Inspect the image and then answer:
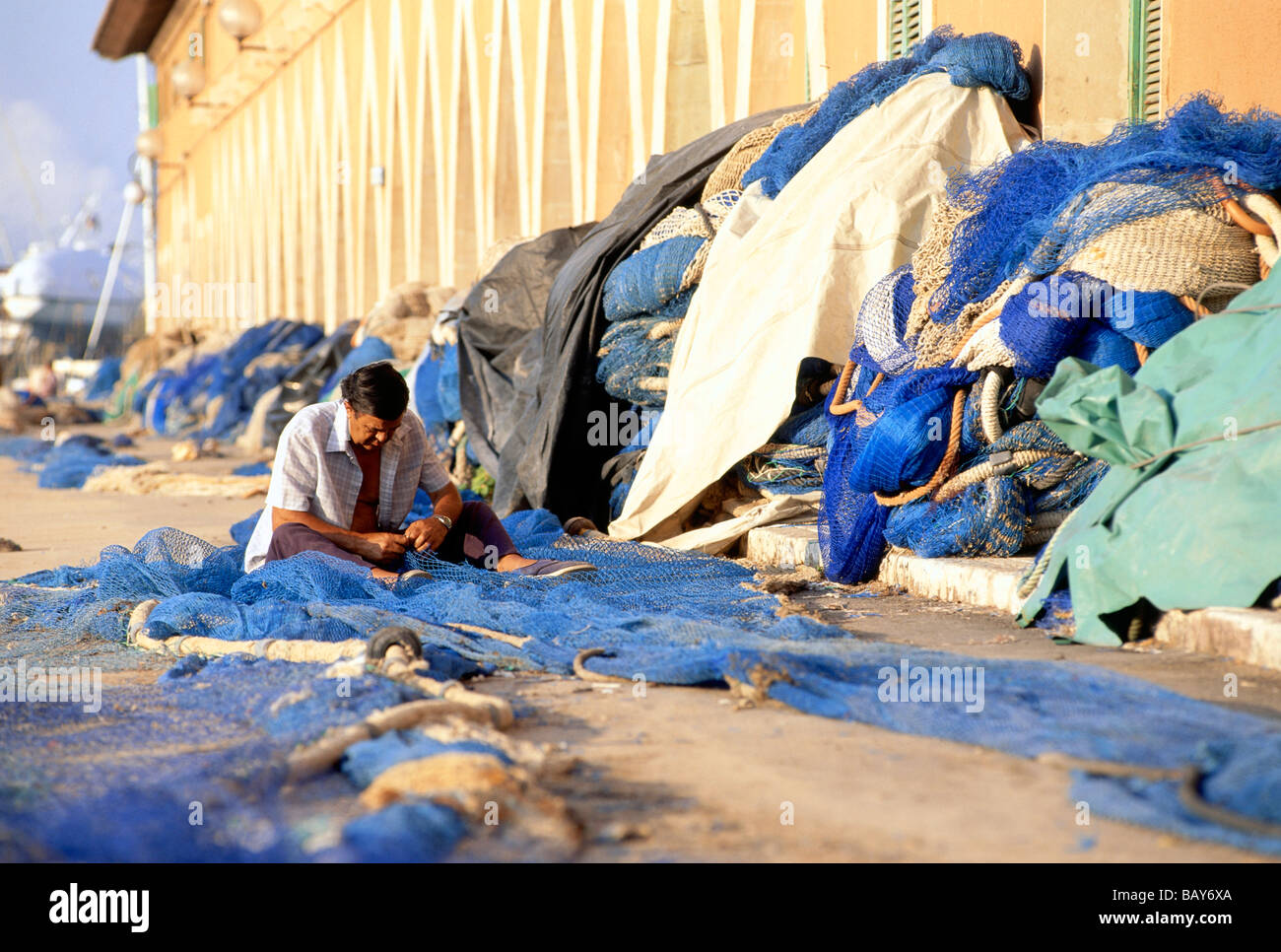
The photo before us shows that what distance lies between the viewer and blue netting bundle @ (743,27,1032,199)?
20.4 ft

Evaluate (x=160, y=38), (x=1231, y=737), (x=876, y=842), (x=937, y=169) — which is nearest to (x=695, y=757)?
(x=876, y=842)

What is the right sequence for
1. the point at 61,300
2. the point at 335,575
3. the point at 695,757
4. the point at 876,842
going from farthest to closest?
the point at 61,300, the point at 335,575, the point at 695,757, the point at 876,842

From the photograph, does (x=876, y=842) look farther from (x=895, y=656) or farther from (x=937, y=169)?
(x=937, y=169)

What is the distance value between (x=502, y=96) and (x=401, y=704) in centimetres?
1180

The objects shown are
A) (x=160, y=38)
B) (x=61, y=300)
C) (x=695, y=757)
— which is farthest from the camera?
(x=61, y=300)

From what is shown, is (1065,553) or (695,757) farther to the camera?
(1065,553)

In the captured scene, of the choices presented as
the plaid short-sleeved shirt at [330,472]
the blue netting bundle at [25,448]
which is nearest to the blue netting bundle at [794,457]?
the plaid short-sleeved shirt at [330,472]

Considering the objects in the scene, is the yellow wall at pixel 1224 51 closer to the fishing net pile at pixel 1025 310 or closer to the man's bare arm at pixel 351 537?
the fishing net pile at pixel 1025 310

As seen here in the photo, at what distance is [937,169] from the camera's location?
5.99 m

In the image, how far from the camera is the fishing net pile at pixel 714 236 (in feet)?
20.0

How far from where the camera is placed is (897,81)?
6406 mm

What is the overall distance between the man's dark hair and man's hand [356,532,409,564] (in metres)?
0.52
